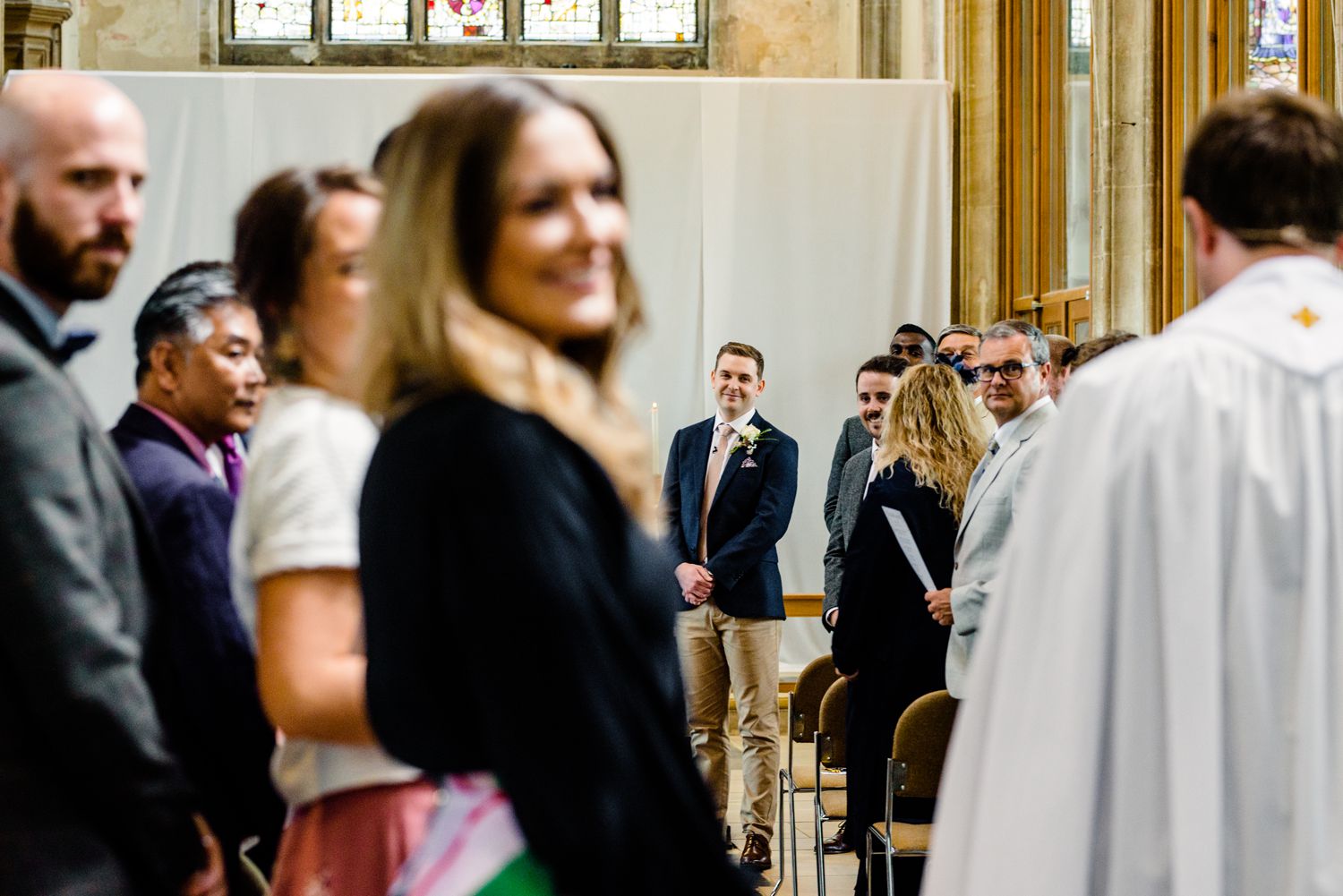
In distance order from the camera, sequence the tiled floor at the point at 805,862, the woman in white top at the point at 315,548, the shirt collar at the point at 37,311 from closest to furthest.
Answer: the woman in white top at the point at 315,548 < the shirt collar at the point at 37,311 < the tiled floor at the point at 805,862

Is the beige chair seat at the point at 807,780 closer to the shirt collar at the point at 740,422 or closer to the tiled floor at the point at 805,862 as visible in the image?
the tiled floor at the point at 805,862

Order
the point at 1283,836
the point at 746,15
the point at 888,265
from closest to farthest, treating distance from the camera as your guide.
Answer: the point at 1283,836 < the point at 888,265 < the point at 746,15

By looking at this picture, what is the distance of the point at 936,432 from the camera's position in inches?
198

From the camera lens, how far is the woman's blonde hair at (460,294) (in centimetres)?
127

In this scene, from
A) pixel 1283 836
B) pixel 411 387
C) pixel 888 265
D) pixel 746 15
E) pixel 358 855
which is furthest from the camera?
pixel 746 15

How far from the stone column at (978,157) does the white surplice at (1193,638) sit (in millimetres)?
8628

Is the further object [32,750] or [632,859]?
[32,750]

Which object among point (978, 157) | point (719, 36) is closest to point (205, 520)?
point (978, 157)

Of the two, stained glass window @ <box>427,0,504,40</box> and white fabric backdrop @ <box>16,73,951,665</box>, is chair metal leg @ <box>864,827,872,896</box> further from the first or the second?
stained glass window @ <box>427,0,504,40</box>

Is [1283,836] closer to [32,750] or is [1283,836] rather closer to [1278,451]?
[1278,451]

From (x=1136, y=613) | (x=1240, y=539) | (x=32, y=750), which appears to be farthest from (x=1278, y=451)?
(x=32, y=750)

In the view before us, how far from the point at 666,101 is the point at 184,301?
315 inches

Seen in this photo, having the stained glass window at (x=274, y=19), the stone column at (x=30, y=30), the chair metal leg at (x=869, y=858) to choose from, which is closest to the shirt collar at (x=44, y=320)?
the chair metal leg at (x=869, y=858)

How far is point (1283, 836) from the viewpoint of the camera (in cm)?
180
